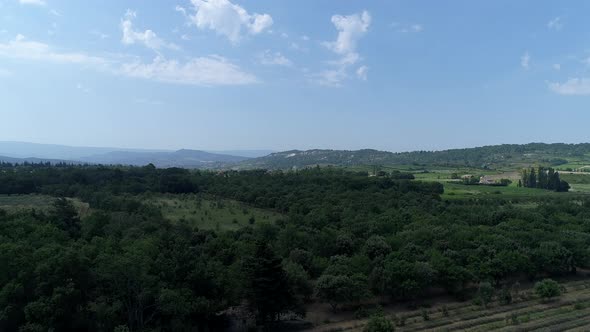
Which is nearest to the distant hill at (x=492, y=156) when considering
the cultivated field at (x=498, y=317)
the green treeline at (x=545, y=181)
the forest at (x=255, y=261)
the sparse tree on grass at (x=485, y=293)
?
the green treeline at (x=545, y=181)

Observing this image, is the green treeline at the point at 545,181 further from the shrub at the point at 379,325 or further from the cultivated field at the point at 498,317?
the shrub at the point at 379,325

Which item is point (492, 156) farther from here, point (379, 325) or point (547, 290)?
point (379, 325)

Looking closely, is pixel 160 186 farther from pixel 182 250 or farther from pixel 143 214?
pixel 182 250

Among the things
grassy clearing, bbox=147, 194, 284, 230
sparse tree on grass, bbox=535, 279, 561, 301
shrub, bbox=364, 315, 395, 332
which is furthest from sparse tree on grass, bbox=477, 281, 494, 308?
grassy clearing, bbox=147, 194, 284, 230

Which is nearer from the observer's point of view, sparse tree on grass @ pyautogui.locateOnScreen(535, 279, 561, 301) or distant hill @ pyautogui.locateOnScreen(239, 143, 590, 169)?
sparse tree on grass @ pyautogui.locateOnScreen(535, 279, 561, 301)

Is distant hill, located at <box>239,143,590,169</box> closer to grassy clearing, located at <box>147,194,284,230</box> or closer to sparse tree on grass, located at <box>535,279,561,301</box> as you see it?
grassy clearing, located at <box>147,194,284,230</box>

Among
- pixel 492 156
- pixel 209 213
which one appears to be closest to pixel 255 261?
pixel 209 213
